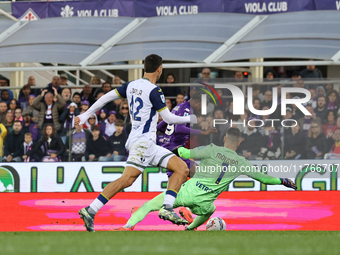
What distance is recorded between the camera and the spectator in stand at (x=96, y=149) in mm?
9430

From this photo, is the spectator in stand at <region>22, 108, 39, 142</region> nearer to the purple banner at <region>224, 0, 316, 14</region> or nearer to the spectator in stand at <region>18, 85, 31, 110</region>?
the spectator in stand at <region>18, 85, 31, 110</region>

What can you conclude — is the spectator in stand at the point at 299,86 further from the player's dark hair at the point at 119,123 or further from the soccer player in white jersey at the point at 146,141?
the soccer player in white jersey at the point at 146,141

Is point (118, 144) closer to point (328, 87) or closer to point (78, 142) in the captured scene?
point (78, 142)

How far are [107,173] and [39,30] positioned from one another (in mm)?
5398

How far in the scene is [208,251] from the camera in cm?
409

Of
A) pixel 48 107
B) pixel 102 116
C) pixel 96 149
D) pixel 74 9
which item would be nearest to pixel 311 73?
pixel 102 116

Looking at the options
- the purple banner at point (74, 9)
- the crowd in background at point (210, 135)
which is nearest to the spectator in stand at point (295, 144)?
the crowd in background at point (210, 135)

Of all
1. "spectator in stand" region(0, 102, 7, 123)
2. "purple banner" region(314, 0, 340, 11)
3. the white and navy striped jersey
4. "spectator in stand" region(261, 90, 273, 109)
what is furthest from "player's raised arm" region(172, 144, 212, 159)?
"purple banner" region(314, 0, 340, 11)

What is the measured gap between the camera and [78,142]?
9531 millimetres

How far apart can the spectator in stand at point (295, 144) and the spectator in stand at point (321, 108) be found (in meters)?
0.42

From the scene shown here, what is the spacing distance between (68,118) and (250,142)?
3214mm

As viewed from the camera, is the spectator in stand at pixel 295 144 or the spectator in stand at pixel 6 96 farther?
the spectator in stand at pixel 6 96

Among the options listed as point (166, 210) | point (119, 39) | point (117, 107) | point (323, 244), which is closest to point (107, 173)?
point (117, 107)

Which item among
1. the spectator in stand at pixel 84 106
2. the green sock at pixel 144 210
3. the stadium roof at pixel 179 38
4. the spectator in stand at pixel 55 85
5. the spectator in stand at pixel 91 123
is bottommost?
the green sock at pixel 144 210
